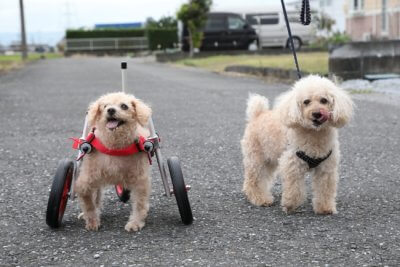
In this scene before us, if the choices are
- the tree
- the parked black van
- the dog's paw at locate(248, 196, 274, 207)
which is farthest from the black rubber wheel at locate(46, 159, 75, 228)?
the parked black van

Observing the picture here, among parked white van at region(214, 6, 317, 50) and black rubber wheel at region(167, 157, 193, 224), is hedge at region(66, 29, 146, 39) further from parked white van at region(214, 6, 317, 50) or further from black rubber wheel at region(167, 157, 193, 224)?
black rubber wheel at region(167, 157, 193, 224)

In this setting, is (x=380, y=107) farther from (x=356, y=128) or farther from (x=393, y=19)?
(x=393, y=19)

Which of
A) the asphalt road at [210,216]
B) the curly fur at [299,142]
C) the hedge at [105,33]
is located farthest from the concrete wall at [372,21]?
the hedge at [105,33]

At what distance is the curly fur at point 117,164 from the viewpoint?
381cm

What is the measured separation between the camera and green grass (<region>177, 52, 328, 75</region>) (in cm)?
1515

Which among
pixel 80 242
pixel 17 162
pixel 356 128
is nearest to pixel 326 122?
pixel 80 242

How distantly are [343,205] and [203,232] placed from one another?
1.22m

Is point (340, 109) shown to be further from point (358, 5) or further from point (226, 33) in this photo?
point (226, 33)

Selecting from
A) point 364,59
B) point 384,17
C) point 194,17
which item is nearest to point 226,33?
point 194,17

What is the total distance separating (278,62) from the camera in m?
18.9

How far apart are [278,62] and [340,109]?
15103 millimetres

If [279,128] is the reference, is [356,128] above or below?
below

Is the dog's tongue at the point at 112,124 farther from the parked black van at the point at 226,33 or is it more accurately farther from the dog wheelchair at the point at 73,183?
the parked black van at the point at 226,33

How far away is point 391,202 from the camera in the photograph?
4500 mm
